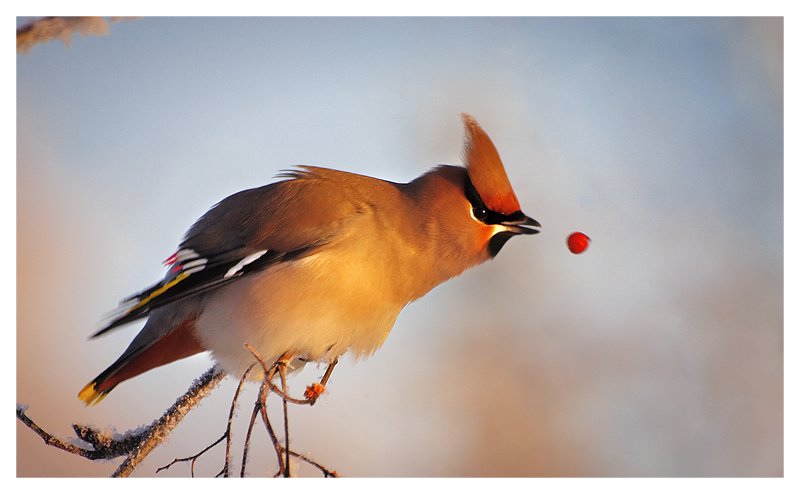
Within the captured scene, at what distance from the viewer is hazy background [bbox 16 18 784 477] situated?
7.39ft

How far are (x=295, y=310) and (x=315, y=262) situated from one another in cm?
16

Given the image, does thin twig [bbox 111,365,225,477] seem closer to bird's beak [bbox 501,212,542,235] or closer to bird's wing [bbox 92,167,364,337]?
bird's wing [bbox 92,167,364,337]

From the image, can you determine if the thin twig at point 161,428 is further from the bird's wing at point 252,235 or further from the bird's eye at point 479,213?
the bird's eye at point 479,213

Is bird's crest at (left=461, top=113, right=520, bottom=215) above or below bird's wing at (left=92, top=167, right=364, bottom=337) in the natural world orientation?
above

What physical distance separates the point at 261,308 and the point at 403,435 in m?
0.69

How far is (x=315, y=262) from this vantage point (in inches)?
78.8

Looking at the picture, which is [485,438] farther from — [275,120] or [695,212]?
[275,120]

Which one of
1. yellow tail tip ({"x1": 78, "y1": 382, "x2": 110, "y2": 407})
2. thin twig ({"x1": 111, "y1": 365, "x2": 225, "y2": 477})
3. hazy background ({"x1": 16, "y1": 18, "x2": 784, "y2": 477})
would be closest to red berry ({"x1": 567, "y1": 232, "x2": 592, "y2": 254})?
hazy background ({"x1": 16, "y1": 18, "x2": 784, "y2": 477})

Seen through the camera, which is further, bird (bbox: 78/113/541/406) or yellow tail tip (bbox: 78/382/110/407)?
yellow tail tip (bbox: 78/382/110/407)

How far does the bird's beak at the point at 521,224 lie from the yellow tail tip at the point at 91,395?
55.7 inches

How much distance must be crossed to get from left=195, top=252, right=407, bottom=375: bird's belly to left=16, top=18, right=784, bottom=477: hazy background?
0.28 m

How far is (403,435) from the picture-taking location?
227 centimetres

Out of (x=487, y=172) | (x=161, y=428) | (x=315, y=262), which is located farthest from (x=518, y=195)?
(x=161, y=428)

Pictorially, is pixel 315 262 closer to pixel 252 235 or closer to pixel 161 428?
pixel 252 235
